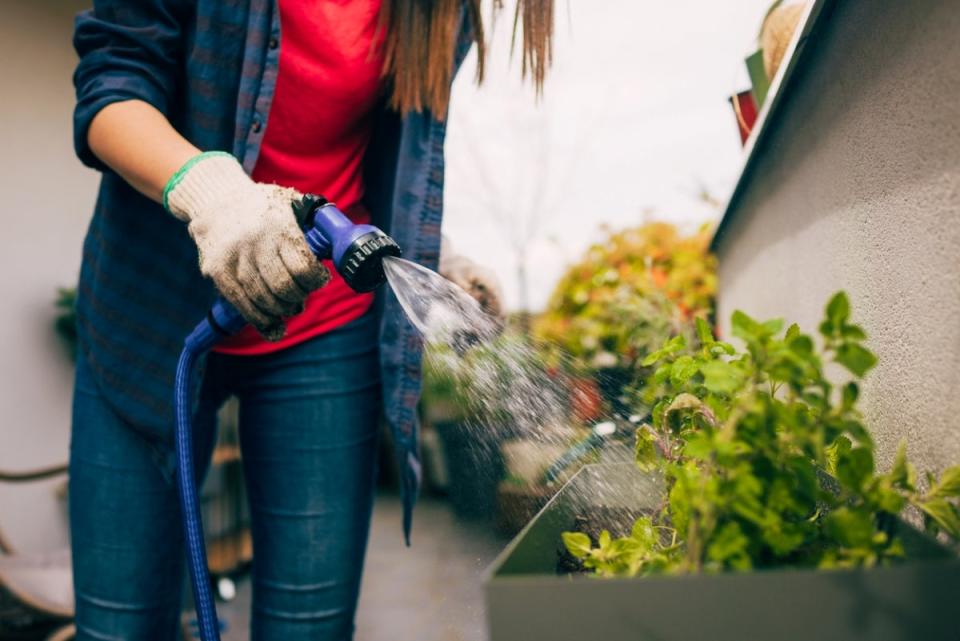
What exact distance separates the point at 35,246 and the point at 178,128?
2.84 metres

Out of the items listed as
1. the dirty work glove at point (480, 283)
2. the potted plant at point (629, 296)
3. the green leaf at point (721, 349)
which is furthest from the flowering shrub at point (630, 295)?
the green leaf at point (721, 349)

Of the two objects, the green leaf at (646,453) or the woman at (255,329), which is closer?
the green leaf at (646,453)

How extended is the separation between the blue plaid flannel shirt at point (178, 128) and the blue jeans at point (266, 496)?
0.06 m

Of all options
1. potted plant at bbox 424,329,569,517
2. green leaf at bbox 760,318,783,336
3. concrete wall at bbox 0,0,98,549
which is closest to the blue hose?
potted plant at bbox 424,329,569,517

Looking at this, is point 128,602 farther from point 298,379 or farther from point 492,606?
point 492,606

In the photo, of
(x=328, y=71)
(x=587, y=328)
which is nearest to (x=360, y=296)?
(x=328, y=71)

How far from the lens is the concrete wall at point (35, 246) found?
11.1 feet

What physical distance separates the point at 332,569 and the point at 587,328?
2154mm

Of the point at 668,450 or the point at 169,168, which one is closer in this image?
the point at 668,450

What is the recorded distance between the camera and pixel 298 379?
125 centimetres

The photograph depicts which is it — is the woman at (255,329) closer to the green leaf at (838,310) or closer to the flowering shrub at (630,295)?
the green leaf at (838,310)

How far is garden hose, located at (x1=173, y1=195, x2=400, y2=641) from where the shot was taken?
2.85 ft

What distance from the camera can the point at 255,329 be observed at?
1.15m

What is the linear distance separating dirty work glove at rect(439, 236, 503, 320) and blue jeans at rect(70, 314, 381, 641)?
0.68 feet
